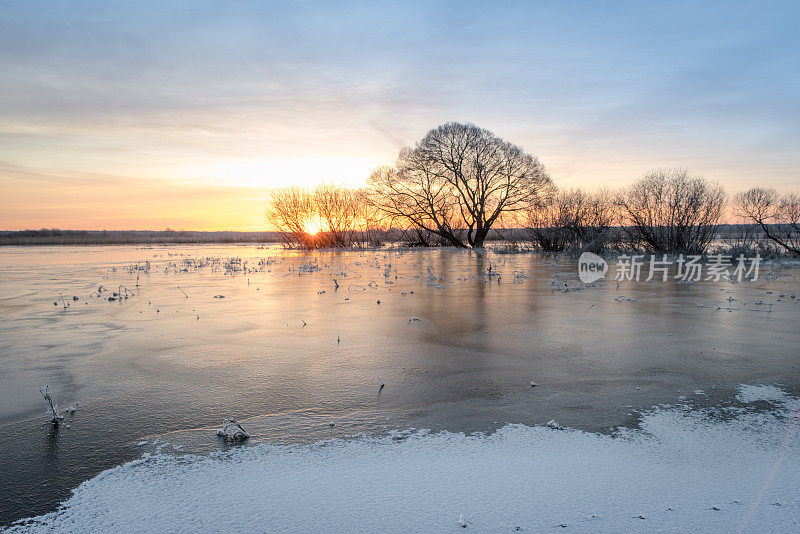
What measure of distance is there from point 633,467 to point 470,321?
14.9 ft

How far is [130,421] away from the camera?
11.1ft

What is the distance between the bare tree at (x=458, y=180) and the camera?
109 feet

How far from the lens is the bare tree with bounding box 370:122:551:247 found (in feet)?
109

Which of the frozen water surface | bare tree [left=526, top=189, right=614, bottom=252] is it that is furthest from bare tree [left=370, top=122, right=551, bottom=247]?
the frozen water surface

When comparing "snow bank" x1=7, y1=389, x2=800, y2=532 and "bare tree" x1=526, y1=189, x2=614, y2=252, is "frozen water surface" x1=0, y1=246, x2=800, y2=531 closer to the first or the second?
"snow bank" x1=7, y1=389, x2=800, y2=532

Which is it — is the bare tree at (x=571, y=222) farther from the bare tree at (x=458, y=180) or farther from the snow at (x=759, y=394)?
the snow at (x=759, y=394)

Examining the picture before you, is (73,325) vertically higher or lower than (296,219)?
lower

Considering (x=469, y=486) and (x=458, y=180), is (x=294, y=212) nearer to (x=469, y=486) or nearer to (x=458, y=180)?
(x=458, y=180)

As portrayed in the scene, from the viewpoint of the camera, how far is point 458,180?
1379 inches

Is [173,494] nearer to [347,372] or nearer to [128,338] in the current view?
[347,372]

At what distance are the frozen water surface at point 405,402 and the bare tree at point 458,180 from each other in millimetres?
26432

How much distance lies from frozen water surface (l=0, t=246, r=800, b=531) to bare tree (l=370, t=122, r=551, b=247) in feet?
86.7

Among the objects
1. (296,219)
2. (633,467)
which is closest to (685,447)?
(633,467)

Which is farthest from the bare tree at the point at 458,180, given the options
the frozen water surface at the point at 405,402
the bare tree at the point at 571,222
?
the frozen water surface at the point at 405,402
